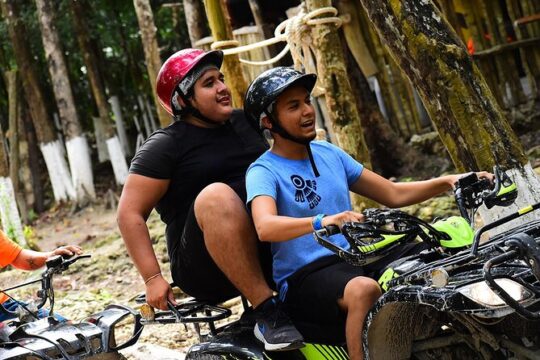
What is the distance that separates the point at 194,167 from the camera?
4535 millimetres

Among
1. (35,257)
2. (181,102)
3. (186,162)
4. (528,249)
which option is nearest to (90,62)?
(35,257)

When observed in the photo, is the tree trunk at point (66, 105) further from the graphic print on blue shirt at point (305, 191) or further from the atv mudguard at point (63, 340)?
the graphic print on blue shirt at point (305, 191)

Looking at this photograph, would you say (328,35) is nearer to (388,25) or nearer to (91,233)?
(388,25)

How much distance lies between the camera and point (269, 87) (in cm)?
399

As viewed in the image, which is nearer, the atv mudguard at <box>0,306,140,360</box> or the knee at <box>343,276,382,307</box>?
the knee at <box>343,276,382,307</box>

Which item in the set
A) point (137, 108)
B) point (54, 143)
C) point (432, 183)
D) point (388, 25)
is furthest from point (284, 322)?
point (137, 108)

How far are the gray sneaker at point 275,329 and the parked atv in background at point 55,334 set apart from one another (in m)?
1.00

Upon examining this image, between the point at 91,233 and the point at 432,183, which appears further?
the point at 91,233

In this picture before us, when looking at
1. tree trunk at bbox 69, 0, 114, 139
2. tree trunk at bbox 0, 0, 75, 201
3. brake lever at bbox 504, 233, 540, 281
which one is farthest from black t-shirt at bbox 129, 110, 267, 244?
tree trunk at bbox 0, 0, 75, 201

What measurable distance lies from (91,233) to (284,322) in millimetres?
12844

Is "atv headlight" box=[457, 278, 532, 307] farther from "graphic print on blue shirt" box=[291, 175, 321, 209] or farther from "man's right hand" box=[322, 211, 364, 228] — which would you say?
"graphic print on blue shirt" box=[291, 175, 321, 209]

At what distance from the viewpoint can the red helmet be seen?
15.0 ft

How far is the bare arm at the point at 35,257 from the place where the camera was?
15.9ft

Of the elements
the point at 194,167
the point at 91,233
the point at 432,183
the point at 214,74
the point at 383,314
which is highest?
the point at 214,74
